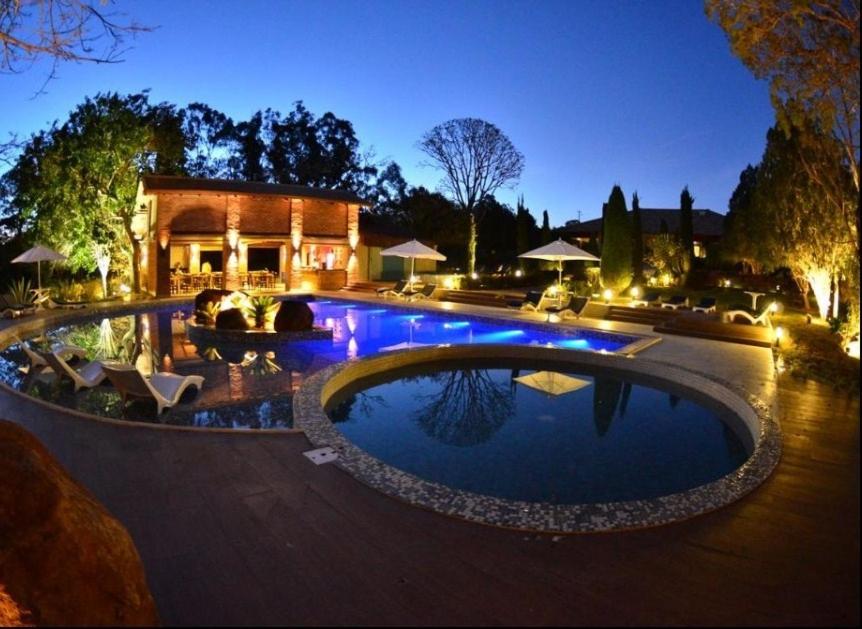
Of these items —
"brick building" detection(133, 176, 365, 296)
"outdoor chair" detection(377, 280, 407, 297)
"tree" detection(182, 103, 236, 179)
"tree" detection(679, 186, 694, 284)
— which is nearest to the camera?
"brick building" detection(133, 176, 365, 296)

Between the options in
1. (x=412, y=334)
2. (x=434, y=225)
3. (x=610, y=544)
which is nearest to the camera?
(x=610, y=544)

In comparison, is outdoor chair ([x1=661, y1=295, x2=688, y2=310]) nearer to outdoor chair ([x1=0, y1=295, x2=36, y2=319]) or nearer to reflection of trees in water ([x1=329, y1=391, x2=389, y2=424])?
reflection of trees in water ([x1=329, y1=391, x2=389, y2=424])

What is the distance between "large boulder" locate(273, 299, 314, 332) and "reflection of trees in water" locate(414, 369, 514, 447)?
423cm

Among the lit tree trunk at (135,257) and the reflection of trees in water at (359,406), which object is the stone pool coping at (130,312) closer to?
the reflection of trees in water at (359,406)

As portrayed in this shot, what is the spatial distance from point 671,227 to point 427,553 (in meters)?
40.7

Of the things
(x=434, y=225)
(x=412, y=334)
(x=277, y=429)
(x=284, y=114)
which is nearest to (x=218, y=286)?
(x=412, y=334)

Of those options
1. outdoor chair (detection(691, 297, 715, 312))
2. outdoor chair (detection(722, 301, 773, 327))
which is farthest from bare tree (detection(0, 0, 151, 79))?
outdoor chair (detection(691, 297, 715, 312))

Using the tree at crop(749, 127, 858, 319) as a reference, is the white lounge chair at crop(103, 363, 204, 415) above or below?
below

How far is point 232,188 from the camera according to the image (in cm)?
2233

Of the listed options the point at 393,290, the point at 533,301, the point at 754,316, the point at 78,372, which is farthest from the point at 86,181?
the point at 754,316

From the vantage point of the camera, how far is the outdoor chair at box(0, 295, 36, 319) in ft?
49.2

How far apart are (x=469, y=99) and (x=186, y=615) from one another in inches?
1370

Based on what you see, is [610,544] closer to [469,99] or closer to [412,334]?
[412,334]

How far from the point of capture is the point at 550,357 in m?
11.6
